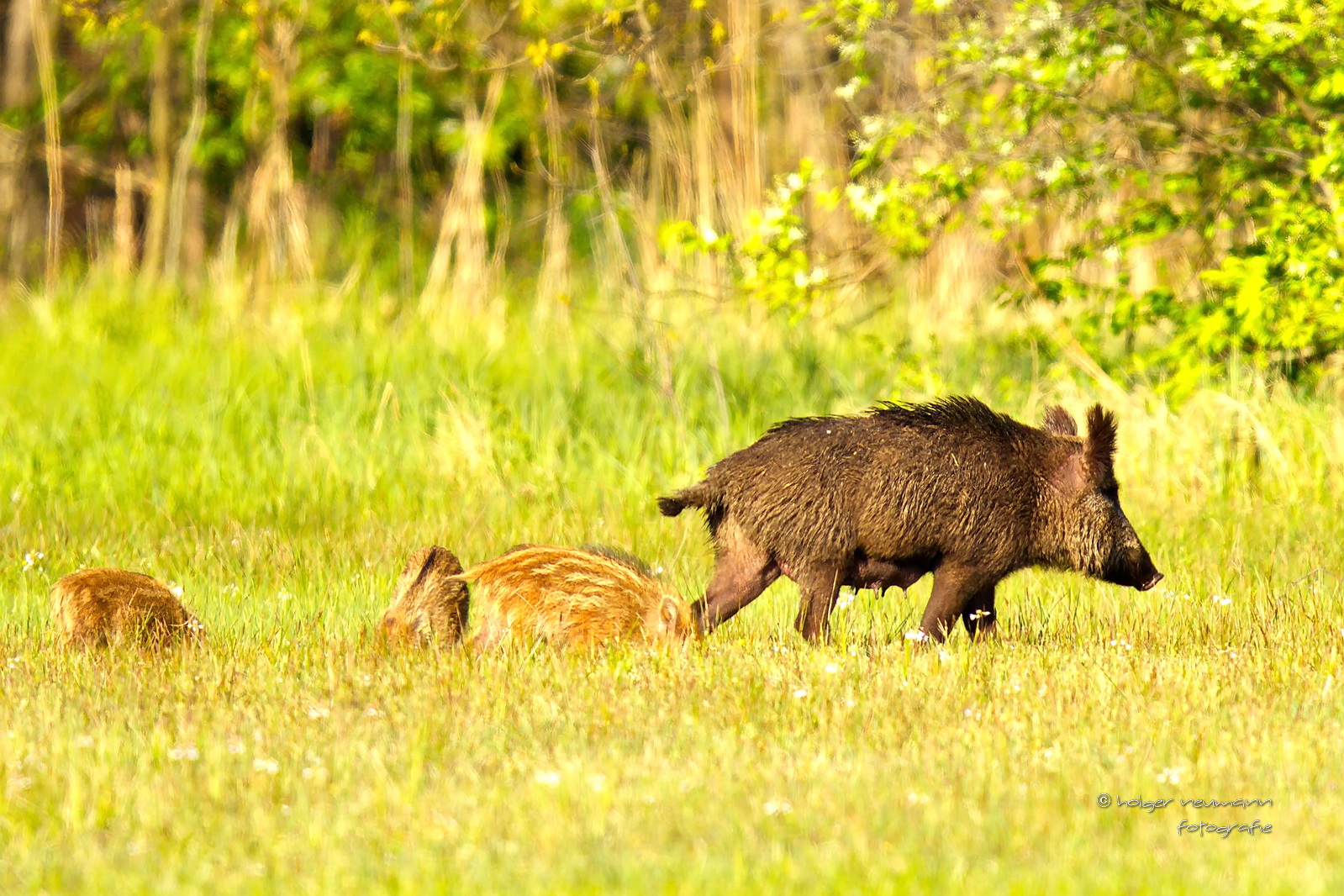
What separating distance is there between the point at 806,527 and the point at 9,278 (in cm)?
1507

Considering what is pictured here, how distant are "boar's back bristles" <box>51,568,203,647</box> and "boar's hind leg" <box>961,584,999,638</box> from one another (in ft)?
10.4

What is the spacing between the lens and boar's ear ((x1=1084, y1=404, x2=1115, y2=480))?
7027 mm

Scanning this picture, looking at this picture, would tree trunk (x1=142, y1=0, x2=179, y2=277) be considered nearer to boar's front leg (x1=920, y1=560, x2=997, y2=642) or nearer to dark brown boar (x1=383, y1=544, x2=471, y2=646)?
dark brown boar (x1=383, y1=544, x2=471, y2=646)

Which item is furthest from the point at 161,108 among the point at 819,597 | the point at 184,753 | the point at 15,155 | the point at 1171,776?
the point at 1171,776

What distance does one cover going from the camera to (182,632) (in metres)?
6.95

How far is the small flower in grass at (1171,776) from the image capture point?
4746 mm

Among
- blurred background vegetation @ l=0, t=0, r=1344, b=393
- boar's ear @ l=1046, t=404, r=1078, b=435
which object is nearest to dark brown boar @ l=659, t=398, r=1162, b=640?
boar's ear @ l=1046, t=404, r=1078, b=435

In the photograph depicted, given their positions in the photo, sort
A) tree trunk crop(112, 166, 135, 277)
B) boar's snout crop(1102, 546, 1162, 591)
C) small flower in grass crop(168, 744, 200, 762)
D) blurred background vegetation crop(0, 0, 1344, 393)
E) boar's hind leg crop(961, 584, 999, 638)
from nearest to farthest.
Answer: small flower in grass crop(168, 744, 200, 762), boar's hind leg crop(961, 584, 999, 638), boar's snout crop(1102, 546, 1162, 591), blurred background vegetation crop(0, 0, 1344, 393), tree trunk crop(112, 166, 135, 277)

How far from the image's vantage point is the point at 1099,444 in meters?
7.04

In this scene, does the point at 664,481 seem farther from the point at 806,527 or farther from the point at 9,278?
the point at 9,278

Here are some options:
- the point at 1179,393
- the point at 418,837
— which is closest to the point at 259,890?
the point at 418,837

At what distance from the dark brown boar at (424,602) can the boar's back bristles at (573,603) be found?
0.23 metres

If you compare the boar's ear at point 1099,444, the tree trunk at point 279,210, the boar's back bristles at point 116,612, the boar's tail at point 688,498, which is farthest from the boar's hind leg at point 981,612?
the tree trunk at point 279,210

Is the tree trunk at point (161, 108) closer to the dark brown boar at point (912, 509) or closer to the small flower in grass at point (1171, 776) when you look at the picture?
the dark brown boar at point (912, 509)
